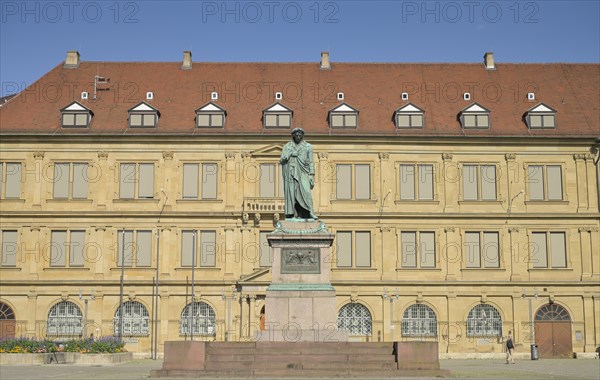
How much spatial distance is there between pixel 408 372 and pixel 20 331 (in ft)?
113

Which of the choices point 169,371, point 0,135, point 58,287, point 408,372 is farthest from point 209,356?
point 0,135

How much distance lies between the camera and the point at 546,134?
5562 cm

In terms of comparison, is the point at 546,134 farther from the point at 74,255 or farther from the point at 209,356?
the point at 209,356

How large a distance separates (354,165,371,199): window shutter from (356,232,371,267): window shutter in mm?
2234

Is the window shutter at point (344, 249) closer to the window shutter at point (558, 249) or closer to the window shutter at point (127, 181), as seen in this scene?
the window shutter at point (558, 249)

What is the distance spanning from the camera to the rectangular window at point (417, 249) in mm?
54438

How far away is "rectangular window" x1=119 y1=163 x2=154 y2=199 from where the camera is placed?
54.9m

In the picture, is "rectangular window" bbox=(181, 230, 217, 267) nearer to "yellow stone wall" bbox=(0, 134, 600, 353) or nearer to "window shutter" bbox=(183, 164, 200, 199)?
"yellow stone wall" bbox=(0, 134, 600, 353)

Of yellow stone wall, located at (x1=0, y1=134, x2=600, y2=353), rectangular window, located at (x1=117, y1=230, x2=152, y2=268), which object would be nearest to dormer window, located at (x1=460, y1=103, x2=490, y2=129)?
yellow stone wall, located at (x1=0, y1=134, x2=600, y2=353)

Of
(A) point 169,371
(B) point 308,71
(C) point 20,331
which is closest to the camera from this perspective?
(A) point 169,371

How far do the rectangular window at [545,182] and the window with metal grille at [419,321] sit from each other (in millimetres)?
8931

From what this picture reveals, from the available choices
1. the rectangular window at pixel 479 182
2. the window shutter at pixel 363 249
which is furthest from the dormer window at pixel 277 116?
the rectangular window at pixel 479 182

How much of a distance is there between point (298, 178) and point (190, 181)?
89.5 ft

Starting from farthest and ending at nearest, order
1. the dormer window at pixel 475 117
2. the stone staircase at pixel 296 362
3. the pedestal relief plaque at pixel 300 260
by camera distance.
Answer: the dormer window at pixel 475 117, the pedestal relief plaque at pixel 300 260, the stone staircase at pixel 296 362
